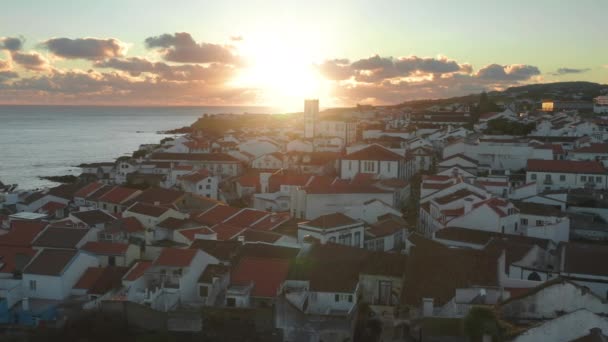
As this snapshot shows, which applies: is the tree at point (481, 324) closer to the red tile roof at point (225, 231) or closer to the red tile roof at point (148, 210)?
the red tile roof at point (225, 231)

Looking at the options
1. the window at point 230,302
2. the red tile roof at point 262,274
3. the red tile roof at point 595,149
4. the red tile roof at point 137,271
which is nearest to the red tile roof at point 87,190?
the red tile roof at point 137,271

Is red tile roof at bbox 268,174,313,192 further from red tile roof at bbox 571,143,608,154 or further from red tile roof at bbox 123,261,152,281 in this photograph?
red tile roof at bbox 571,143,608,154

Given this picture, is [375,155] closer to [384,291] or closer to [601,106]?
[384,291]

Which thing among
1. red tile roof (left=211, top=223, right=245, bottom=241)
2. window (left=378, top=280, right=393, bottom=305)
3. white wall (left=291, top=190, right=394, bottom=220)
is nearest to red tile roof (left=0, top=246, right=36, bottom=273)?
red tile roof (left=211, top=223, right=245, bottom=241)

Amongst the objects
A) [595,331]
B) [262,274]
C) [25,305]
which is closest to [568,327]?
[595,331]

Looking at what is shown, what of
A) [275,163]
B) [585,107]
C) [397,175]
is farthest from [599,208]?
[585,107]

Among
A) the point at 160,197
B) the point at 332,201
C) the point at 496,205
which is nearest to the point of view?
the point at 496,205

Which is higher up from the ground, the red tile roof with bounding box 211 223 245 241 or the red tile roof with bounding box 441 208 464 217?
the red tile roof with bounding box 441 208 464 217

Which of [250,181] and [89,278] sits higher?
[250,181]
